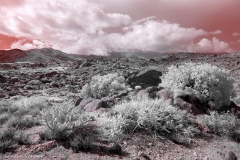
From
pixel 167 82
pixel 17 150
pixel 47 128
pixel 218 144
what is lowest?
pixel 218 144

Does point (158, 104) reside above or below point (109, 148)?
above

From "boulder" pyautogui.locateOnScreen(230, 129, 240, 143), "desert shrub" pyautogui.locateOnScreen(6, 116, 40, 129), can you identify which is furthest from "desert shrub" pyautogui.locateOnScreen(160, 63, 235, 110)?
"desert shrub" pyautogui.locateOnScreen(6, 116, 40, 129)

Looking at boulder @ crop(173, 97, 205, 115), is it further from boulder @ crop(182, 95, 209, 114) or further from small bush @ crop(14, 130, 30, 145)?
small bush @ crop(14, 130, 30, 145)

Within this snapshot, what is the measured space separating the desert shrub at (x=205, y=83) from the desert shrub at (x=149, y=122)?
233 centimetres

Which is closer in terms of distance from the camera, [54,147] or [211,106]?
[54,147]

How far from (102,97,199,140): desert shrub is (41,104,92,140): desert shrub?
771 mm

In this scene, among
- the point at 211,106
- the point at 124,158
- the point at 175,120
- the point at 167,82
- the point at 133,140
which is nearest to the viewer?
the point at 124,158

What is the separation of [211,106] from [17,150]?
7030 millimetres

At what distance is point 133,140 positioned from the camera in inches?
186

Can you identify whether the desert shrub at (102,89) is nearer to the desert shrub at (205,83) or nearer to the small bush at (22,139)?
the desert shrub at (205,83)

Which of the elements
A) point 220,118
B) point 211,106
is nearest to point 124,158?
point 220,118

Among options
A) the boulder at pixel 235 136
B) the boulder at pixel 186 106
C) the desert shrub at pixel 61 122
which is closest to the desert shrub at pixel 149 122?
the desert shrub at pixel 61 122

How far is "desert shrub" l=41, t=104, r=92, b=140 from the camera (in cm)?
454

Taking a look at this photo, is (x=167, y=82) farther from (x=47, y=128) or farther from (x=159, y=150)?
(x=47, y=128)
